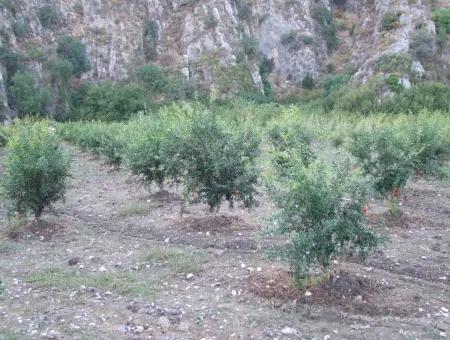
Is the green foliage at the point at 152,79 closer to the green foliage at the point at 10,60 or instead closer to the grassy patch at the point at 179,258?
the green foliage at the point at 10,60

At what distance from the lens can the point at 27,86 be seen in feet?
161

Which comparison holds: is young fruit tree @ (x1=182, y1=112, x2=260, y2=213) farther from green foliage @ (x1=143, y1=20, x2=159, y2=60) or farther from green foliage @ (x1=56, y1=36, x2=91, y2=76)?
green foliage @ (x1=143, y1=20, x2=159, y2=60)

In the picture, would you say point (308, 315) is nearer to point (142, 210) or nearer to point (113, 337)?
point (113, 337)

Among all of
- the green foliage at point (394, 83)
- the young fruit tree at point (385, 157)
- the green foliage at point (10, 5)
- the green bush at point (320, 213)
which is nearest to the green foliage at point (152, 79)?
the green foliage at point (10, 5)

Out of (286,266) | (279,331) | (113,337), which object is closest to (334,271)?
(286,266)

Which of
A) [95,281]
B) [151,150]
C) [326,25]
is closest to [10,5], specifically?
[326,25]

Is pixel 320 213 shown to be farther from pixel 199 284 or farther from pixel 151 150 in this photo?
pixel 151 150

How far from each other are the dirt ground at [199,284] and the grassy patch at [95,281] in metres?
0.02

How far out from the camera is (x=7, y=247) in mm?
9789

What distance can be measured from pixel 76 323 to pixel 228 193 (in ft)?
14.2

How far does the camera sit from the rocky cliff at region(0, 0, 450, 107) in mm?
54594

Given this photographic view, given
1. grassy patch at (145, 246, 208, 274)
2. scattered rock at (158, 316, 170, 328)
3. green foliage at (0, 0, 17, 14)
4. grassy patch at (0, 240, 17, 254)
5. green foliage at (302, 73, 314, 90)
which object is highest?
green foliage at (0, 0, 17, 14)

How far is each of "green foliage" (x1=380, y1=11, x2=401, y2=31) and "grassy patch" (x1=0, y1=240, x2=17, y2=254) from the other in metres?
54.7

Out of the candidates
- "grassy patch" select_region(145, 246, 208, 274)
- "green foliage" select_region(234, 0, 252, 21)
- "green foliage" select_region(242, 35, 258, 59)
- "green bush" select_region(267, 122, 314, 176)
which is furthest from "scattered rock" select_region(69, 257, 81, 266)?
"green foliage" select_region(234, 0, 252, 21)
